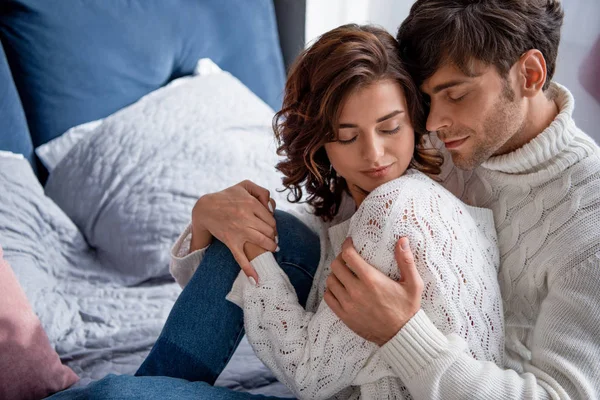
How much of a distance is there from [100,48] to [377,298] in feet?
4.21

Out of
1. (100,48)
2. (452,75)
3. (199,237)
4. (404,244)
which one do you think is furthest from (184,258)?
(100,48)

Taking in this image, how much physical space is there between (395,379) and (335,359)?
101mm

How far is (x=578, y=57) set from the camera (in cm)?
168

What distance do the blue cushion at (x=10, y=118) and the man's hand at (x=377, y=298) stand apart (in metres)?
1.16

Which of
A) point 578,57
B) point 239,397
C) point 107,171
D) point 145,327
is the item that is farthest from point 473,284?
point 107,171

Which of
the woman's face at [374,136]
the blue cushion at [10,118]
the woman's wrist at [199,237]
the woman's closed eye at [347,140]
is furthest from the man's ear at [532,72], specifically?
the blue cushion at [10,118]

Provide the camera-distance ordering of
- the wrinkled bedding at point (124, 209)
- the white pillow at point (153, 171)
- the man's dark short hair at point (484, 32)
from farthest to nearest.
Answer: the white pillow at point (153, 171), the wrinkled bedding at point (124, 209), the man's dark short hair at point (484, 32)

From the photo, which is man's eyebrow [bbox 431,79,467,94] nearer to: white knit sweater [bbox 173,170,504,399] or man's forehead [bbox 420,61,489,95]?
man's forehead [bbox 420,61,489,95]

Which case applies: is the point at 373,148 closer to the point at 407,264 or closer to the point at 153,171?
the point at 407,264

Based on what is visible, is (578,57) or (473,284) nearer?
(473,284)

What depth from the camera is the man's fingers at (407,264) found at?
→ 92 centimetres

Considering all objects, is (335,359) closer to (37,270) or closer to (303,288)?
(303,288)

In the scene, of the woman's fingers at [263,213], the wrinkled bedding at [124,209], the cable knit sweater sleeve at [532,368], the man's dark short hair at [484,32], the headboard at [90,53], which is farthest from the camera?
the headboard at [90,53]

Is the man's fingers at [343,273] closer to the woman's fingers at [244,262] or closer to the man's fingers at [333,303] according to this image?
the man's fingers at [333,303]
